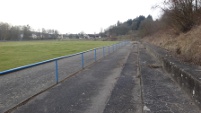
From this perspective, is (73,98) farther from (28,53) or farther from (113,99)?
(28,53)

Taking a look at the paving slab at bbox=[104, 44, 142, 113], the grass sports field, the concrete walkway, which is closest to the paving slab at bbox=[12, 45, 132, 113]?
the concrete walkway

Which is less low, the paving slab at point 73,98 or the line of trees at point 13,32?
the line of trees at point 13,32

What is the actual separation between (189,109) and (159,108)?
0.65 meters

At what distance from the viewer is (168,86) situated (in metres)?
6.48

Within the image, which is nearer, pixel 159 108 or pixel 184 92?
pixel 159 108

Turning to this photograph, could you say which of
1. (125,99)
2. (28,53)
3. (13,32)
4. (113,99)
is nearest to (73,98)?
(113,99)

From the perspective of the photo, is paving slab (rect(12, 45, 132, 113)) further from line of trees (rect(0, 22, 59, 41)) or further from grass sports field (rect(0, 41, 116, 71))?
line of trees (rect(0, 22, 59, 41))

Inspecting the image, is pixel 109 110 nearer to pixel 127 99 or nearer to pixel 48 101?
pixel 127 99

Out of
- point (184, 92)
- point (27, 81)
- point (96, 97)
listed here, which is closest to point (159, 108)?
point (184, 92)

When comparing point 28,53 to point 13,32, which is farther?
point 13,32

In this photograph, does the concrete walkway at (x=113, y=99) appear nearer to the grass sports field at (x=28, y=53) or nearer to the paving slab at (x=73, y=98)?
the paving slab at (x=73, y=98)

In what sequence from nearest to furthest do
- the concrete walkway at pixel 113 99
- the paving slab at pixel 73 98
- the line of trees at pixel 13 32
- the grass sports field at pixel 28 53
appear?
1. the concrete walkway at pixel 113 99
2. the paving slab at pixel 73 98
3. the grass sports field at pixel 28 53
4. the line of trees at pixel 13 32

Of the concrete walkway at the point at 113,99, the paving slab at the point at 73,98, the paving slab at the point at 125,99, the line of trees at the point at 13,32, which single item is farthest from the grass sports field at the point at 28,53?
the line of trees at the point at 13,32

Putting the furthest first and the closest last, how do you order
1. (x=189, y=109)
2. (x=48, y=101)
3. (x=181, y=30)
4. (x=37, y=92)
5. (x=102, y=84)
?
(x=181, y=30)
(x=102, y=84)
(x=37, y=92)
(x=48, y=101)
(x=189, y=109)
